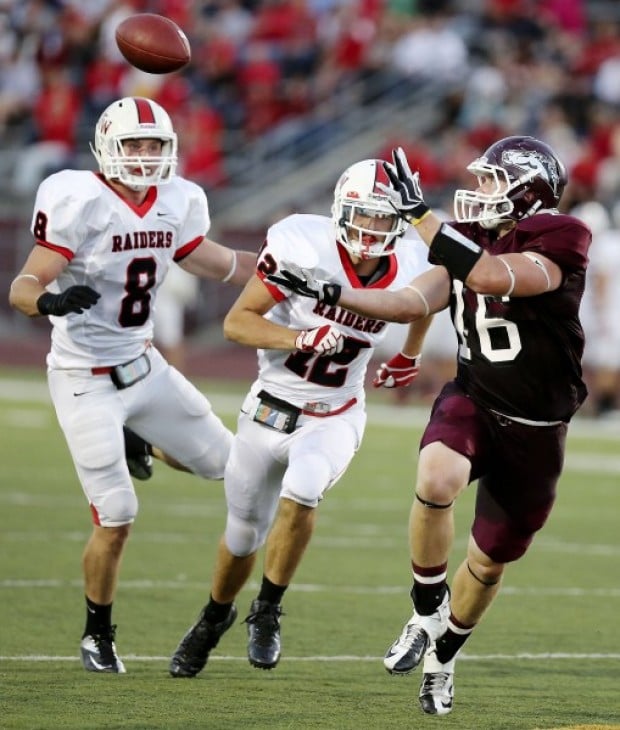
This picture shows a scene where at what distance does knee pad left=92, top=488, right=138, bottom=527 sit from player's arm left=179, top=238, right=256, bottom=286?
3.03 ft

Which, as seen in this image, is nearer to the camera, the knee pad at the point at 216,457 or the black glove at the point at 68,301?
the black glove at the point at 68,301

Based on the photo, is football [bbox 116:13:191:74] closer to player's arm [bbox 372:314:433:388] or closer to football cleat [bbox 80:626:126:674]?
player's arm [bbox 372:314:433:388]

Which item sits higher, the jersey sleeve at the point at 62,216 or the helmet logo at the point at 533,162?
the helmet logo at the point at 533,162

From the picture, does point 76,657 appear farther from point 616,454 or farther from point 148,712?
point 616,454

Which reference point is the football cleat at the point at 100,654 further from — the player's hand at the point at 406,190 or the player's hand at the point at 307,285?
the player's hand at the point at 406,190

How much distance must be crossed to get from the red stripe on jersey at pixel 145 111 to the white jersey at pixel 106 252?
0.80 ft

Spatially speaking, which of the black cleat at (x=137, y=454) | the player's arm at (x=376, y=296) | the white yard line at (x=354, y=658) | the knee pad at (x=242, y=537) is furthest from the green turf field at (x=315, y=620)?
the player's arm at (x=376, y=296)

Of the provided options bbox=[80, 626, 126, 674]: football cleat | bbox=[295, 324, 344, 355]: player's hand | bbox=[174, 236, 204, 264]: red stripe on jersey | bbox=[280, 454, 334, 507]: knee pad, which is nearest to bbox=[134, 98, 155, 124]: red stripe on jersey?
bbox=[174, 236, 204, 264]: red stripe on jersey

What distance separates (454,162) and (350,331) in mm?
9991

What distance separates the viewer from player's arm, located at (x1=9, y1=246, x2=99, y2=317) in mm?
5055

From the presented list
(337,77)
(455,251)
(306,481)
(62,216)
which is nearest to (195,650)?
(306,481)

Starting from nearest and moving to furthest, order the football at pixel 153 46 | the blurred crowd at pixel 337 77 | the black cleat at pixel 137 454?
the black cleat at pixel 137 454
the football at pixel 153 46
the blurred crowd at pixel 337 77

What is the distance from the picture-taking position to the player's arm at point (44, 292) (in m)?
Result: 5.05

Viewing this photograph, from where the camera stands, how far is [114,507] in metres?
5.33
